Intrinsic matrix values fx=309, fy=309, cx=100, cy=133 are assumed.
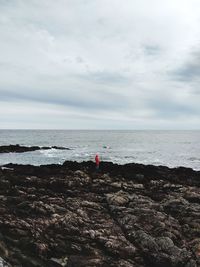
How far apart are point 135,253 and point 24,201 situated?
6.19 metres

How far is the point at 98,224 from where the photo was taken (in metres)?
12.4

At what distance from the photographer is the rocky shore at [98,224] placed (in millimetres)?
10266

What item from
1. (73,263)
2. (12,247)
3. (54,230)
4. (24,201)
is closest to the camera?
(73,263)

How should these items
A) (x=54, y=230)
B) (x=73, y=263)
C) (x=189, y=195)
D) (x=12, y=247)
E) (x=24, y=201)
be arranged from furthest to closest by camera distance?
(x=189, y=195)
(x=24, y=201)
(x=54, y=230)
(x=12, y=247)
(x=73, y=263)

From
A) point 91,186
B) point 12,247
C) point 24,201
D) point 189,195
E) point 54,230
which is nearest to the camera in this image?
point 12,247

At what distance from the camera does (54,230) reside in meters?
11.8

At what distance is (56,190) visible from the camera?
17391 mm

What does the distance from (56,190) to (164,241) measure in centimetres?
793

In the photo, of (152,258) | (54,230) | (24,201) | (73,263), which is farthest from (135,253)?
(24,201)

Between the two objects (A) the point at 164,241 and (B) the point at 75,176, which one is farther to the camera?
(B) the point at 75,176

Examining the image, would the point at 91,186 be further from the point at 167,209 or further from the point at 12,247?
the point at 12,247

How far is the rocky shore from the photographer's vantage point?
10.3 m

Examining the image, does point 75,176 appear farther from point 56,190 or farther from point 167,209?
point 167,209

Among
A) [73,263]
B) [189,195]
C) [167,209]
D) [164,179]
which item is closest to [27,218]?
[73,263]
